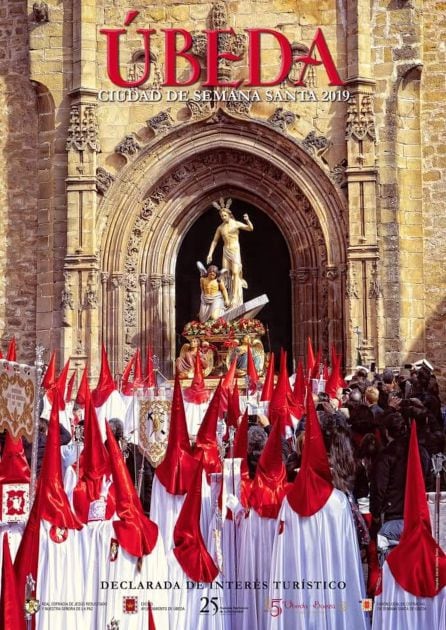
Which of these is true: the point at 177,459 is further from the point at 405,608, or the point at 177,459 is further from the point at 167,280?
the point at 167,280

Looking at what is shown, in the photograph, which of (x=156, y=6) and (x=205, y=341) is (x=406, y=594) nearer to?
(x=205, y=341)

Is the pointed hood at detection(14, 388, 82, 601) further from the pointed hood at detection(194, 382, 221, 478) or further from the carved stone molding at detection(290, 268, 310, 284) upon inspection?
the carved stone molding at detection(290, 268, 310, 284)

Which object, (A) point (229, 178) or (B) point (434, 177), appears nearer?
(B) point (434, 177)

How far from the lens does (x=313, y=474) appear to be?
772cm

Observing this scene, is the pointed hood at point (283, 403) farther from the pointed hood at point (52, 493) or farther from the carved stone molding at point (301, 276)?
the carved stone molding at point (301, 276)

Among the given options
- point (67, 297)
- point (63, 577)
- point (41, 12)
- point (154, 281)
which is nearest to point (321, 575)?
point (63, 577)

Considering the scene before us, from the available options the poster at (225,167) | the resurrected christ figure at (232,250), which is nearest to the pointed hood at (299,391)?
the poster at (225,167)

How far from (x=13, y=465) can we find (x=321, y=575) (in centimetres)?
231

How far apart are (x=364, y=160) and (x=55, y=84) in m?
5.79

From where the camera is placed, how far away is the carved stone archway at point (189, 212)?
20.7 metres

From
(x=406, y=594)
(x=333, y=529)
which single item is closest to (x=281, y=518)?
(x=333, y=529)

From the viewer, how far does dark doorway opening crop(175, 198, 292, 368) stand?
2261 centimetres

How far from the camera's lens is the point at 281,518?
789 centimetres

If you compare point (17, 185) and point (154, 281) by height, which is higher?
point (17, 185)
